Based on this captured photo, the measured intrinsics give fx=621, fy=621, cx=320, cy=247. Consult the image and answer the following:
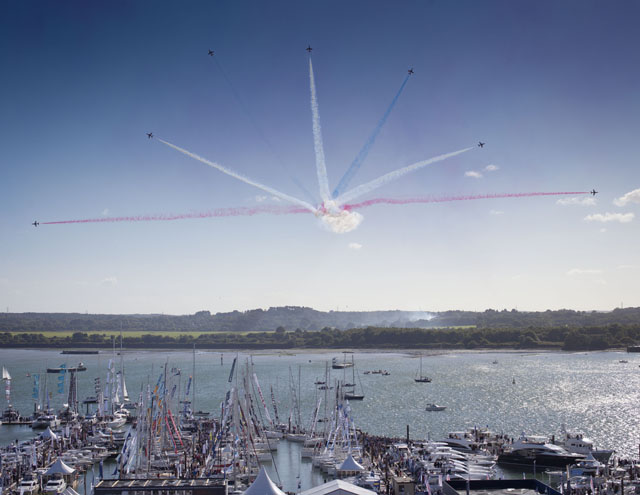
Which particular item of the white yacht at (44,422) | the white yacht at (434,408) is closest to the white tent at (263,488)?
the white yacht at (44,422)

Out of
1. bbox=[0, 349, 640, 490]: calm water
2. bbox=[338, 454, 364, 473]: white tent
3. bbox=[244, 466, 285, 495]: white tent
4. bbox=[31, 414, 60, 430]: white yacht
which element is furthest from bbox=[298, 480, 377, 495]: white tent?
bbox=[31, 414, 60, 430]: white yacht

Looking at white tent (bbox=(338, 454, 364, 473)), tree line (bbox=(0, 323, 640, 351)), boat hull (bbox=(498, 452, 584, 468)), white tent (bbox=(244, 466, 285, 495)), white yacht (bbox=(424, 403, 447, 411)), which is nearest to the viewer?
white tent (bbox=(244, 466, 285, 495))

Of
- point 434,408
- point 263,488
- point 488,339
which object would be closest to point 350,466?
point 263,488

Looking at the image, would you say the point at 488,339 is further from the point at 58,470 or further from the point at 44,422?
the point at 58,470

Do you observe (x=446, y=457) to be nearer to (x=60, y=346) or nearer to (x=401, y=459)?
(x=401, y=459)

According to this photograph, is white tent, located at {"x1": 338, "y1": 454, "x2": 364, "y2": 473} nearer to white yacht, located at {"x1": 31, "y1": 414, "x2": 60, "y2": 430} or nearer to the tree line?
white yacht, located at {"x1": 31, "y1": 414, "x2": 60, "y2": 430}

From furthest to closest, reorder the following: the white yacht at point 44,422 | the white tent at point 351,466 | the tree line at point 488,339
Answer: the tree line at point 488,339 < the white yacht at point 44,422 < the white tent at point 351,466

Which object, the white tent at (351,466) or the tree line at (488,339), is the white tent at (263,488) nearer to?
the white tent at (351,466)

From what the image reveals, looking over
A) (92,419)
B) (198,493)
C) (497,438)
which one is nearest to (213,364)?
(92,419)
